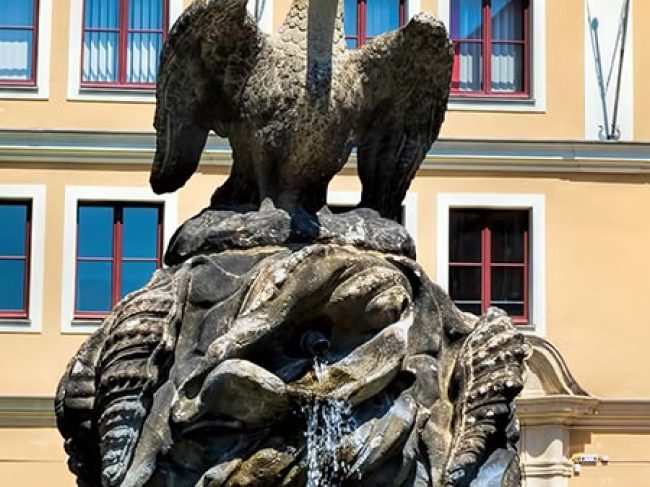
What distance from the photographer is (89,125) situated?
2667cm

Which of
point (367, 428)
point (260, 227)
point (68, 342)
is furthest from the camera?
point (68, 342)

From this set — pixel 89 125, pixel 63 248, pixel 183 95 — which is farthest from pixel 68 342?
pixel 183 95

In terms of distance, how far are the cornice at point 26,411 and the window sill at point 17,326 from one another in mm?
828

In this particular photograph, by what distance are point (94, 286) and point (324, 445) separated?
19.3 m

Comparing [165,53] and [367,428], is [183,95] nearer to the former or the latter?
[165,53]

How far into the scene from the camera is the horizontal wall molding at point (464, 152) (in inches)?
1045

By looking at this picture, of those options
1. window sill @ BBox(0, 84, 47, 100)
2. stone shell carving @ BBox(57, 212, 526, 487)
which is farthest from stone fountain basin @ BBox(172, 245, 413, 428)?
window sill @ BBox(0, 84, 47, 100)

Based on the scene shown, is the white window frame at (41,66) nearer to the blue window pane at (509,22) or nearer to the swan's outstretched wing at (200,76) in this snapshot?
the blue window pane at (509,22)

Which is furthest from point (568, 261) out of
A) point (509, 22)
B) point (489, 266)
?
point (509, 22)

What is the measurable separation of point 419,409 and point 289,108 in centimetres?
134

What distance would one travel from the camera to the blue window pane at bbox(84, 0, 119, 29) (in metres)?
26.8

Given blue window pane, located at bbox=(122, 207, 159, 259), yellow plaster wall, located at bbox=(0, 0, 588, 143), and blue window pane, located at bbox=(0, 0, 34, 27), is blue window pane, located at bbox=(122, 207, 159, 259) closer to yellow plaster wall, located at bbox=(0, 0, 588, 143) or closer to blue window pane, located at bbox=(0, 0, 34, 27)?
yellow plaster wall, located at bbox=(0, 0, 588, 143)

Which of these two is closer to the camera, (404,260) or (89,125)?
(404,260)

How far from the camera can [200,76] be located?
7922mm
